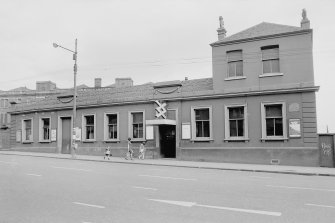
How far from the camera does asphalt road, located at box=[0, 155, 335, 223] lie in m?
7.23

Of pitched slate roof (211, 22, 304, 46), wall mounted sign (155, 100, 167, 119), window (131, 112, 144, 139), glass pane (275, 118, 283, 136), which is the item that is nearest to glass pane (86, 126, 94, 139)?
window (131, 112, 144, 139)

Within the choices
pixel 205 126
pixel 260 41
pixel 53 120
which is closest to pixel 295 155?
pixel 205 126

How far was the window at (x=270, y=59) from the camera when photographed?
22.2 meters

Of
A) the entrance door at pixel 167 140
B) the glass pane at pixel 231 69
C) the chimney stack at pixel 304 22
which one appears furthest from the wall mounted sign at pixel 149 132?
the chimney stack at pixel 304 22

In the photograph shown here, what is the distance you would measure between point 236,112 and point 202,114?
2532 mm

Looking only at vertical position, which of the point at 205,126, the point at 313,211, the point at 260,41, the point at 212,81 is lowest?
the point at 313,211

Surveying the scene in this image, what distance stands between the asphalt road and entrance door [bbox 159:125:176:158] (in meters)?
12.5

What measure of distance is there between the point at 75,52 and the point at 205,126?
39.0 ft

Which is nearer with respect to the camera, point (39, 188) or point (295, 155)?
point (39, 188)

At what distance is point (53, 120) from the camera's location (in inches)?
1230

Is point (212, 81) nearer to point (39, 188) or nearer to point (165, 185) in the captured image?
point (165, 185)

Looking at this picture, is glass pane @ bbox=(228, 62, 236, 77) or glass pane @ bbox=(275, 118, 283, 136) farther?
glass pane @ bbox=(228, 62, 236, 77)

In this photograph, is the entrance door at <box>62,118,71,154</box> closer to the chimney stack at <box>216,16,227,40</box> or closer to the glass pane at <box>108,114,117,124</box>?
the glass pane at <box>108,114,117,124</box>

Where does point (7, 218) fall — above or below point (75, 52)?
below
